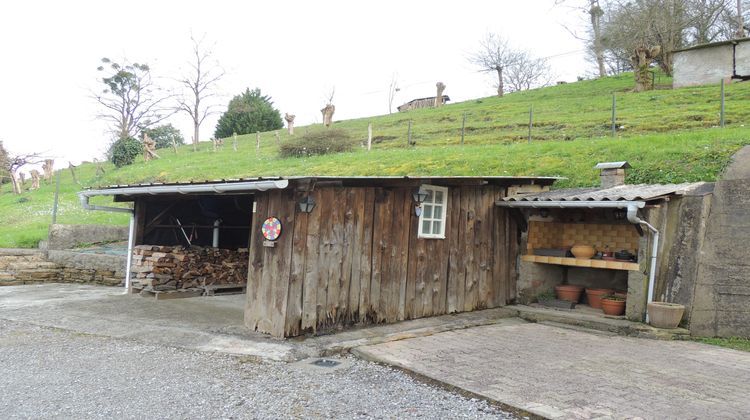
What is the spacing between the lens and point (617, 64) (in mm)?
40250

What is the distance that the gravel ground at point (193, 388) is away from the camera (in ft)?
13.3

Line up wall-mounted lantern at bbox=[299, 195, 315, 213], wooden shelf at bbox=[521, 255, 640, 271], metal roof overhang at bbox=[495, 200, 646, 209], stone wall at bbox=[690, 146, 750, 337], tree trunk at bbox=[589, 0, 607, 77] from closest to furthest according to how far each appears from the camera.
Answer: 1. wall-mounted lantern at bbox=[299, 195, 315, 213]
2. metal roof overhang at bbox=[495, 200, 646, 209]
3. stone wall at bbox=[690, 146, 750, 337]
4. wooden shelf at bbox=[521, 255, 640, 271]
5. tree trunk at bbox=[589, 0, 607, 77]

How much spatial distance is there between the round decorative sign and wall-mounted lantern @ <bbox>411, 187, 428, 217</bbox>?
214 centimetres

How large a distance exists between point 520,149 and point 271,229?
9.83 m

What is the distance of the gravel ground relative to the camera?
4.05m

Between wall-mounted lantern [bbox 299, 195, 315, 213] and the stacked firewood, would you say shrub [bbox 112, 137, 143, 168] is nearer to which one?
the stacked firewood

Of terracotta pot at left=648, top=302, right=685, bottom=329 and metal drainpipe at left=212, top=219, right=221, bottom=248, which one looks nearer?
terracotta pot at left=648, top=302, right=685, bottom=329

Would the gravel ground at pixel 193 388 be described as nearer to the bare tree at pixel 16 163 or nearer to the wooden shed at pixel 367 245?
the wooden shed at pixel 367 245

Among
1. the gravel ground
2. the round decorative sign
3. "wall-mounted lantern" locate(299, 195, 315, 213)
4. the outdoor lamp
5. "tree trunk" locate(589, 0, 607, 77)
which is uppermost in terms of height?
"tree trunk" locate(589, 0, 607, 77)

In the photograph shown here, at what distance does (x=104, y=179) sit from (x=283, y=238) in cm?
2323

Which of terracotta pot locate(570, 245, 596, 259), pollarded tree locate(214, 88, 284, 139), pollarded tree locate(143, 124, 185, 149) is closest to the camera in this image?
terracotta pot locate(570, 245, 596, 259)

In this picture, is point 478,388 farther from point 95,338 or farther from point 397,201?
point 95,338

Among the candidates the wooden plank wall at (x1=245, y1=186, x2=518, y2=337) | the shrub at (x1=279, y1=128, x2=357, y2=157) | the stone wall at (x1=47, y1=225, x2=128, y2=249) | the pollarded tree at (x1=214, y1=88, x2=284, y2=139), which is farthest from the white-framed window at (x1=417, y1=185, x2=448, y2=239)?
the pollarded tree at (x1=214, y1=88, x2=284, y2=139)

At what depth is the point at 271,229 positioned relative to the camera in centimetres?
644
